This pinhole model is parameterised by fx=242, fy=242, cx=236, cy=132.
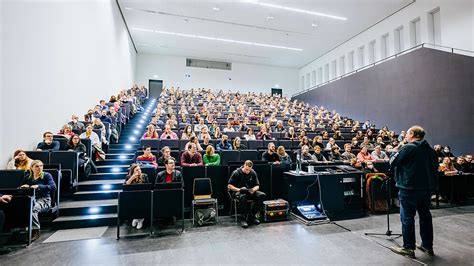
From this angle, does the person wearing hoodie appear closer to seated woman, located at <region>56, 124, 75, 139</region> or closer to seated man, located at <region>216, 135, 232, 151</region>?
seated man, located at <region>216, 135, 232, 151</region>

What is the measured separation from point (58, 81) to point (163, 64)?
11.8 metres

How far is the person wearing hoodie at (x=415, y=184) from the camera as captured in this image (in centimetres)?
262

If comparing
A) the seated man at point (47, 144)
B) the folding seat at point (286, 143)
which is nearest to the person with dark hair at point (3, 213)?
the seated man at point (47, 144)

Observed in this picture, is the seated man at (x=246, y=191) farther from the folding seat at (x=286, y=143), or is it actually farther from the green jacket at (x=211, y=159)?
the folding seat at (x=286, y=143)

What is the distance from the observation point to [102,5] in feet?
26.6

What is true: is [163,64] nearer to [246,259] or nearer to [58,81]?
[58,81]

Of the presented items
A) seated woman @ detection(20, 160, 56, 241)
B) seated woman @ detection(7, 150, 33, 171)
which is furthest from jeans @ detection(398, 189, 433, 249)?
seated woman @ detection(7, 150, 33, 171)

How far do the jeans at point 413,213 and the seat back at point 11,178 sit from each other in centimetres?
503

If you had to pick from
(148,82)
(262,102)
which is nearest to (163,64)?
(148,82)

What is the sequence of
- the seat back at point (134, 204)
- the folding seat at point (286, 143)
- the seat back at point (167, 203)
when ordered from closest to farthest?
the seat back at point (134, 204) < the seat back at point (167, 203) < the folding seat at point (286, 143)

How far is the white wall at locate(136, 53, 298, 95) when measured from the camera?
53.6 feet

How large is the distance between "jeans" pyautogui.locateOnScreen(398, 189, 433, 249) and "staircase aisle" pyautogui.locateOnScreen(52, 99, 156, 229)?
3934mm

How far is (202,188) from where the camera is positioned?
13.8 ft

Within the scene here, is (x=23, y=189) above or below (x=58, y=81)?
below
